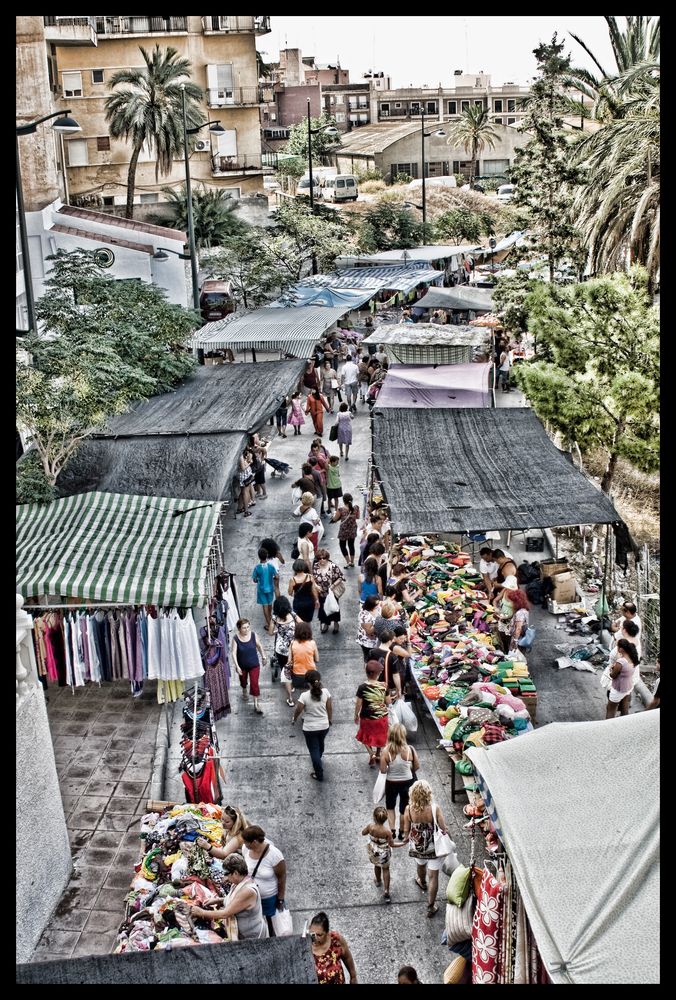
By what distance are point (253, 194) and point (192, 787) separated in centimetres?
4182

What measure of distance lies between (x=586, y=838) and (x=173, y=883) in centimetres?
316

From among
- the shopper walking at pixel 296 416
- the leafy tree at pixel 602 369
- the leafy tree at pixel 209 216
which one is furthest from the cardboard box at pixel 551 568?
the leafy tree at pixel 209 216

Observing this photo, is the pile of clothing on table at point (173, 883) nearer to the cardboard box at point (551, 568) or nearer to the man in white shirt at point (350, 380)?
the cardboard box at point (551, 568)

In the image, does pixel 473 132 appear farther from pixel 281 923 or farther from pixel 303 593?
pixel 281 923

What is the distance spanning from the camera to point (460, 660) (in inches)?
446

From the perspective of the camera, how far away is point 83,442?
15.1 metres

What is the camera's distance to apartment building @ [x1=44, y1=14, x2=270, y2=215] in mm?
44500

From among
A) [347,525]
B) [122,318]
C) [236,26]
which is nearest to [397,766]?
[347,525]

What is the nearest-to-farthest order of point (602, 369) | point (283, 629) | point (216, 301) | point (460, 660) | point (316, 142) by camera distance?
point (460, 660), point (283, 629), point (602, 369), point (216, 301), point (316, 142)

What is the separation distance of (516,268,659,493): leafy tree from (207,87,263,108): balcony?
3354cm

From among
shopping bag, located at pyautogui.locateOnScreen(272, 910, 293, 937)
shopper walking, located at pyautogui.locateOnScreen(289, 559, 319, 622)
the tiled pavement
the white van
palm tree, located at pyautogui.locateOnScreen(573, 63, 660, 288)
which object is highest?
the white van

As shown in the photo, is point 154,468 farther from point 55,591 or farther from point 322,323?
point 322,323

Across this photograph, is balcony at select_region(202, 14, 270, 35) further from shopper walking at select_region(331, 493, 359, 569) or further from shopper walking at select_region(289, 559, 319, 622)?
shopper walking at select_region(289, 559, 319, 622)

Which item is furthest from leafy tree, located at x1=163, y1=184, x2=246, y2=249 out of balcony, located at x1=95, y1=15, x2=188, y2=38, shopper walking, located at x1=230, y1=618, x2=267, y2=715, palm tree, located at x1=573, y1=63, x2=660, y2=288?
shopper walking, located at x1=230, y1=618, x2=267, y2=715
